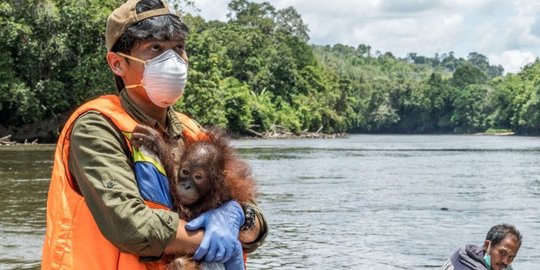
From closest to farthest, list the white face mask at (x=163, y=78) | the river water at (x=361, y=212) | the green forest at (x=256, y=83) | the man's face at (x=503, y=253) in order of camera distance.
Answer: the white face mask at (x=163, y=78)
the man's face at (x=503, y=253)
the river water at (x=361, y=212)
the green forest at (x=256, y=83)

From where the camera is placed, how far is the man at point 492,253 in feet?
18.6

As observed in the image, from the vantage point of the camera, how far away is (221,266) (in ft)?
7.50

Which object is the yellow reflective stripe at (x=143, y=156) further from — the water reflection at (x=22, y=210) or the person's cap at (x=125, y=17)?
the water reflection at (x=22, y=210)

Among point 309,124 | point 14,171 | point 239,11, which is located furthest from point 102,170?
point 239,11

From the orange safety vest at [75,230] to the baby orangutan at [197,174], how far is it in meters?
0.07

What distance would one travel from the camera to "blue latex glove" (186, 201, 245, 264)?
87.8 inches

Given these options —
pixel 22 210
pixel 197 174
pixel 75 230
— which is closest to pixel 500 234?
pixel 197 174

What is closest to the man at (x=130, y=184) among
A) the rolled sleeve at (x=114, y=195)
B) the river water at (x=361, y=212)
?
the rolled sleeve at (x=114, y=195)

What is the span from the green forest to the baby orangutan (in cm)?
3605

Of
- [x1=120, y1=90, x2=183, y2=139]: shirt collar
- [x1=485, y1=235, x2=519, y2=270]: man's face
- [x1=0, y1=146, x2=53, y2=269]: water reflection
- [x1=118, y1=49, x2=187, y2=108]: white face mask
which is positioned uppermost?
[x1=118, y1=49, x2=187, y2=108]: white face mask

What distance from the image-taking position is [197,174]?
7.80ft

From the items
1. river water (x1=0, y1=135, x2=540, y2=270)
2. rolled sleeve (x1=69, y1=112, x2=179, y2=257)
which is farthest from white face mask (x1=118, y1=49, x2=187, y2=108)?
river water (x1=0, y1=135, x2=540, y2=270)

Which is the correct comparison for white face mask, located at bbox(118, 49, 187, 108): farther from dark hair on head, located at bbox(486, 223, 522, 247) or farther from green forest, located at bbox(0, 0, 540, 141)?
green forest, located at bbox(0, 0, 540, 141)

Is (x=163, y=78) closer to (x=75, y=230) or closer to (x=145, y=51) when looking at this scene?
(x=145, y=51)
